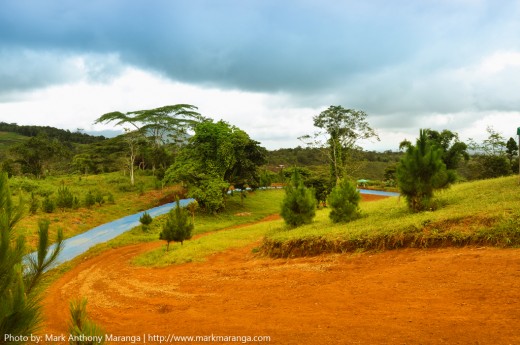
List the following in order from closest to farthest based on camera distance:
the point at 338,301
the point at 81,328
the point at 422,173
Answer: the point at 81,328 → the point at 338,301 → the point at 422,173

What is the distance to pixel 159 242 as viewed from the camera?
2066 centimetres

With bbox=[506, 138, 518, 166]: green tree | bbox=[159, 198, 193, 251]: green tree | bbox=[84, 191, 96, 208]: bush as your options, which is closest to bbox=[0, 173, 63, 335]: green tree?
bbox=[159, 198, 193, 251]: green tree

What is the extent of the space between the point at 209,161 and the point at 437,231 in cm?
2194

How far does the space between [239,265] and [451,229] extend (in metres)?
6.79

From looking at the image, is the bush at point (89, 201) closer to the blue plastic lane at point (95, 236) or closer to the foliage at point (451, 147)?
the blue plastic lane at point (95, 236)

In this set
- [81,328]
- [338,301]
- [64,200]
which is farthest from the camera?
[64,200]

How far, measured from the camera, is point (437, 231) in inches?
332

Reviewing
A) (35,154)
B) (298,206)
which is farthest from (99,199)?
(298,206)

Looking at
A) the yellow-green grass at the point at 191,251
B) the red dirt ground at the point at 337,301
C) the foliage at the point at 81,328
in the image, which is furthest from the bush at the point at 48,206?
the foliage at the point at 81,328

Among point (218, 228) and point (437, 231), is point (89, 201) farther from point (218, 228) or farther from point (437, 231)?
point (437, 231)

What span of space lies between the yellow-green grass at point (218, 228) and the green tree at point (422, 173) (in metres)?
7.84

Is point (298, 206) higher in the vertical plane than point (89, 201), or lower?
higher

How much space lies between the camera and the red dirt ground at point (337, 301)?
16.0 feet

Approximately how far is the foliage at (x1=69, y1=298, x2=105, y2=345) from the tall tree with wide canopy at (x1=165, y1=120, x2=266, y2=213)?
24.9m
